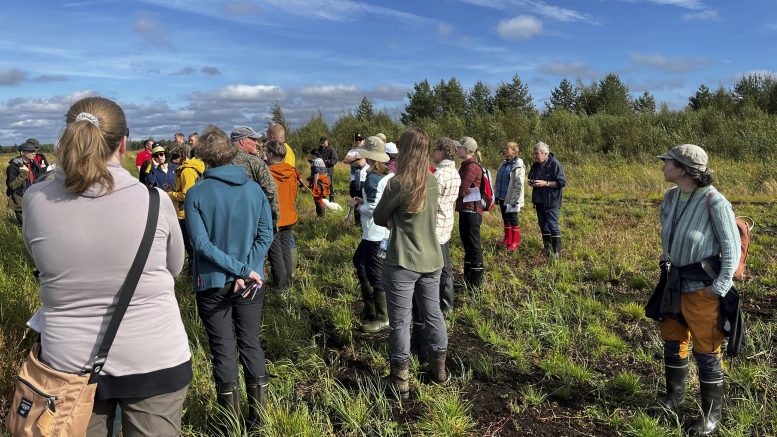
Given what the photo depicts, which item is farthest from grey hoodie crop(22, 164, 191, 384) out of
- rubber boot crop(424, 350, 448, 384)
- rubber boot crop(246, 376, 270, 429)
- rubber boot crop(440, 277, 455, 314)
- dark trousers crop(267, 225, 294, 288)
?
dark trousers crop(267, 225, 294, 288)

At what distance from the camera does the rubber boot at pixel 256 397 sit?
11.1 ft

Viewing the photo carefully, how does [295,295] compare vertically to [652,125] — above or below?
below

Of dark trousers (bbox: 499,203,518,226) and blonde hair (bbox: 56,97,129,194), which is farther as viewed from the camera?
dark trousers (bbox: 499,203,518,226)

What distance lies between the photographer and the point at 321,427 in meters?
3.21

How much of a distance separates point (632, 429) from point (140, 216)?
3097mm

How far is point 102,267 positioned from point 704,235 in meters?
3.27

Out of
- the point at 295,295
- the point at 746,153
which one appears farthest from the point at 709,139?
the point at 295,295

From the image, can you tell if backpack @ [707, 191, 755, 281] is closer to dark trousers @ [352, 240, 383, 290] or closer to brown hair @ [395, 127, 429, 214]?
brown hair @ [395, 127, 429, 214]

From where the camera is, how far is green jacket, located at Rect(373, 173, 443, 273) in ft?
11.9

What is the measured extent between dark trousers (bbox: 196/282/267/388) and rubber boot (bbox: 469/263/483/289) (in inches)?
132

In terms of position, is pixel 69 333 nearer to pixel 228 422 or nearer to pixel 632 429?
pixel 228 422

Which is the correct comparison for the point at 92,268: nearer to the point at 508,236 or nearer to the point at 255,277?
the point at 255,277

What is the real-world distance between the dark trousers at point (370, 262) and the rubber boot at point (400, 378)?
1.36 metres

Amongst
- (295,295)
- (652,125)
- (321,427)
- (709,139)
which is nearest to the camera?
(321,427)
